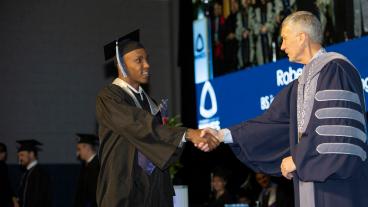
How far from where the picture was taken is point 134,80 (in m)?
4.36

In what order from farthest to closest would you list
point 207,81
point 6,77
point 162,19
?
point 162,19 → point 6,77 → point 207,81

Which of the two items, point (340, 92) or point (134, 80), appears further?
point (134, 80)

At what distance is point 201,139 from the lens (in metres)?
4.20

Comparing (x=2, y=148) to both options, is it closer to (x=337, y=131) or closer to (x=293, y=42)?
(x=293, y=42)

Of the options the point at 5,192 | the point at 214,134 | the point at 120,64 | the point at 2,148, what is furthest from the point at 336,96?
the point at 2,148

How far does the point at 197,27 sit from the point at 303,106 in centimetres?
574

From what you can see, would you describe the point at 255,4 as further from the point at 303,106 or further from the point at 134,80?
the point at 303,106

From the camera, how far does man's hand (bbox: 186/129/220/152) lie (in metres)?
4.14

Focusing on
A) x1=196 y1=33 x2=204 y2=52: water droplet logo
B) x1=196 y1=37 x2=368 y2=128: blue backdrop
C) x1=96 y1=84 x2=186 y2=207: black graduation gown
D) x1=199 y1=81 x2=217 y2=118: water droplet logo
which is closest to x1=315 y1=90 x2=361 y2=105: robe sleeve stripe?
x1=96 y1=84 x2=186 y2=207: black graduation gown

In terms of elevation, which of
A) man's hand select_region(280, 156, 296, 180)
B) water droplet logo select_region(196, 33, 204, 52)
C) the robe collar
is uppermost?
water droplet logo select_region(196, 33, 204, 52)

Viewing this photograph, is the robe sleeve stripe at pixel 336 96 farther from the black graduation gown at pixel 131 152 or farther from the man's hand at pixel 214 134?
the black graduation gown at pixel 131 152

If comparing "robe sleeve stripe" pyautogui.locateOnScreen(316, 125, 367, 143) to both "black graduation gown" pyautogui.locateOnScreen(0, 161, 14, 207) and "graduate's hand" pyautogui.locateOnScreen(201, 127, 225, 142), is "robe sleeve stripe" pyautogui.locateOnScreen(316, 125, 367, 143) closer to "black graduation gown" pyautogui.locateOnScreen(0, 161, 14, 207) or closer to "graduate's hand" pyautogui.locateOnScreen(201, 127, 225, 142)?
"graduate's hand" pyautogui.locateOnScreen(201, 127, 225, 142)

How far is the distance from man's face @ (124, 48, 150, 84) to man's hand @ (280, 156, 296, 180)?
3.50 ft

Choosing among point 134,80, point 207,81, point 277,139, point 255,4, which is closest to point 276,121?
point 277,139
